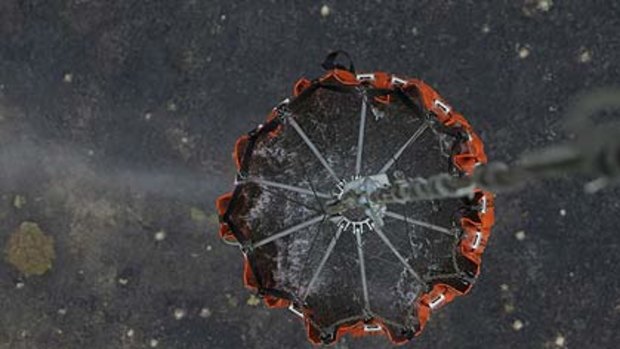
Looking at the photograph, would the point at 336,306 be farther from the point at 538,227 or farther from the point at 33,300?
the point at 33,300

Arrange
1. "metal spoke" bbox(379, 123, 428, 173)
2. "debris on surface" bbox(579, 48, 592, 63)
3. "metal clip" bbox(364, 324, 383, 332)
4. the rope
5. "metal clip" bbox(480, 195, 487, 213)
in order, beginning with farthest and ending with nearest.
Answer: "debris on surface" bbox(579, 48, 592, 63) < "metal clip" bbox(364, 324, 383, 332) < "metal clip" bbox(480, 195, 487, 213) < "metal spoke" bbox(379, 123, 428, 173) < the rope

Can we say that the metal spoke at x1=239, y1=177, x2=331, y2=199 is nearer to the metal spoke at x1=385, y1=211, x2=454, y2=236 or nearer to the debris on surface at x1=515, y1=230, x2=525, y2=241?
the metal spoke at x1=385, y1=211, x2=454, y2=236

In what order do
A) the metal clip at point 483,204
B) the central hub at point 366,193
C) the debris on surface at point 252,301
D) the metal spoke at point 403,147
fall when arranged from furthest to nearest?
the debris on surface at point 252,301
the metal clip at point 483,204
the metal spoke at point 403,147
the central hub at point 366,193

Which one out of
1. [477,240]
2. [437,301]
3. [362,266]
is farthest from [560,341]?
[362,266]

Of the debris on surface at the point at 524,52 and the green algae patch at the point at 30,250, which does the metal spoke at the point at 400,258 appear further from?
the green algae patch at the point at 30,250

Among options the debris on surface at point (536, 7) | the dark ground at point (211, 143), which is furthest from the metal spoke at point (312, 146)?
the debris on surface at point (536, 7)

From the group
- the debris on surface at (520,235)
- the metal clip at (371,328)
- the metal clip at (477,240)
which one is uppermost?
the metal clip at (477,240)

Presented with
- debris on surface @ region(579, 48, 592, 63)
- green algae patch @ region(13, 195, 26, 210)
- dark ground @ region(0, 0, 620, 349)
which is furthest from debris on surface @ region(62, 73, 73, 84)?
debris on surface @ region(579, 48, 592, 63)
